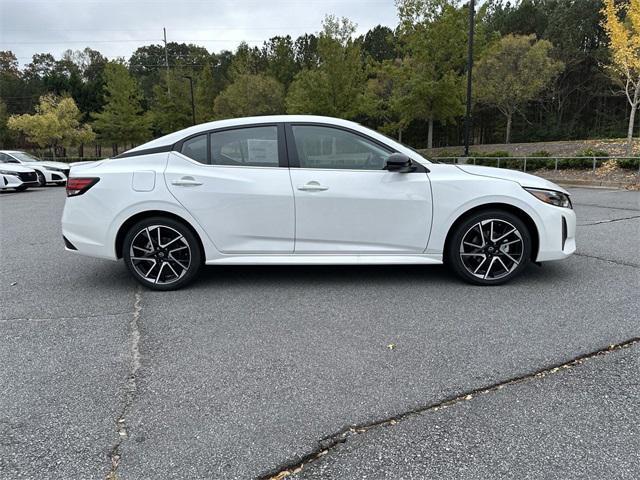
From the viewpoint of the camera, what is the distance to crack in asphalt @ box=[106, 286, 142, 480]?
2.07 meters

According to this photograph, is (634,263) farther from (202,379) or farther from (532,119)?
(532,119)

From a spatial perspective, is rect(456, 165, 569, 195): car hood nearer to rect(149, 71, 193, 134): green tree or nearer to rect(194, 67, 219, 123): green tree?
rect(194, 67, 219, 123): green tree

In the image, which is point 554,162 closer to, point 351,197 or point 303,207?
point 351,197

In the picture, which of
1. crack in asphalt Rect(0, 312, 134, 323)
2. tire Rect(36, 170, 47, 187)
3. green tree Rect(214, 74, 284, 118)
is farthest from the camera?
green tree Rect(214, 74, 284, 118)

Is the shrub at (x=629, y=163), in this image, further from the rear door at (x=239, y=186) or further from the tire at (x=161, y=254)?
the tire at (x=161, y=254)

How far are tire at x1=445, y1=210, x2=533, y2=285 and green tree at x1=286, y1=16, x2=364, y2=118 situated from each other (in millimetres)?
20888

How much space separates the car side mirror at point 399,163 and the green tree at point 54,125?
33693 mm

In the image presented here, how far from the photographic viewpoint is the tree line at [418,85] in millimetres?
22234

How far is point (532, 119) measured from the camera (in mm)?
49031

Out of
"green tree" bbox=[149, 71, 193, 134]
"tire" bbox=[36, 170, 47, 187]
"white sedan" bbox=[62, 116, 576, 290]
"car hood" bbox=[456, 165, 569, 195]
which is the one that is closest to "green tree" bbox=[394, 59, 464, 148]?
"tire" bbox=[36, 170, 47, 187]

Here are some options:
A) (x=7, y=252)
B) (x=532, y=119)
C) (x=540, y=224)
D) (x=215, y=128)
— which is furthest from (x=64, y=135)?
(x=532, y=119)

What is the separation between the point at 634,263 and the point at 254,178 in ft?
13.9

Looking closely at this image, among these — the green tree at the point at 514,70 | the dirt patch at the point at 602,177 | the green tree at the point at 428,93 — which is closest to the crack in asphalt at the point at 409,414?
the dirt patch at the point at 602,177

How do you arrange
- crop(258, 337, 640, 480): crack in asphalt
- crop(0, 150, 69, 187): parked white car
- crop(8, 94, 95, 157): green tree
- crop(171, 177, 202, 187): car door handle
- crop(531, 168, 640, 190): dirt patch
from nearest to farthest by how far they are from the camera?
crop(258, 337, 640, 480): crack in asphalt < crop(171, 177, 202, 187): car door handle < crop(531, 168, 640, 190): dirt patch < crop(0, 150, 69, 187): parked white car < crop(8, 94, 95, 157): green tree
